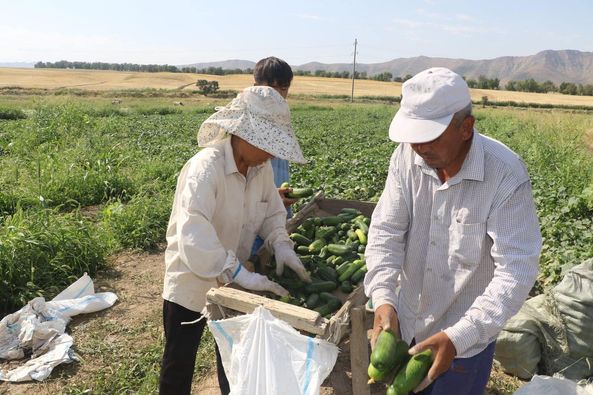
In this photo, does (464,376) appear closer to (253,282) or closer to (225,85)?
(253,282)

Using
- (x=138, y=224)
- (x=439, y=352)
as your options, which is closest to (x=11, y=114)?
(x=138, y=224)

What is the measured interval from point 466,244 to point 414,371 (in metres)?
0.60

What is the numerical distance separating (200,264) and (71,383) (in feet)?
8.02

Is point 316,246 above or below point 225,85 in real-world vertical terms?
below

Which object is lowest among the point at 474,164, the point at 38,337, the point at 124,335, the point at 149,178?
the point at 124,335

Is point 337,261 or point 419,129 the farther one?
point 337,261

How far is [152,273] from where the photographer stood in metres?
6.30

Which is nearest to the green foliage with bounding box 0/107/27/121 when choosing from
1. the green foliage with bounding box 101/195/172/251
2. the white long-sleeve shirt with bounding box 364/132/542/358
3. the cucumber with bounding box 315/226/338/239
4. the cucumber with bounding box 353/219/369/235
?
the green foliage with bounding box 101/195/172/251

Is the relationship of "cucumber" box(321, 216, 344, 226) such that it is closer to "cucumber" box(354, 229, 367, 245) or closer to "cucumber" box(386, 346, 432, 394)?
"cucumber" box(354, 229, 367, 245)

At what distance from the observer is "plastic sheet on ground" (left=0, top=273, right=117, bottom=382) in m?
4.20

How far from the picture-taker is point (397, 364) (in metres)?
2.15

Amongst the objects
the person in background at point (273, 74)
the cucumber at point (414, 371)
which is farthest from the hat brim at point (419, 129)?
the person in background at point (273, 74)

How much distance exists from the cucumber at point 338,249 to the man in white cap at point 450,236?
3.67 feet

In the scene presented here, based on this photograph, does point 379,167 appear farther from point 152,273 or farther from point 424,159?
point 424,159
